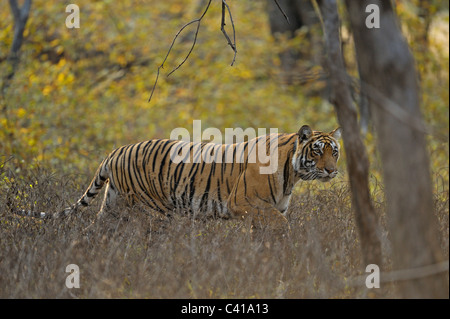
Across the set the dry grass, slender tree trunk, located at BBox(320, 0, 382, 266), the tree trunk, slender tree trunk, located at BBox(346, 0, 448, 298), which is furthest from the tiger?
the tree trunk

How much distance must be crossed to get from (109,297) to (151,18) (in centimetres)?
1353

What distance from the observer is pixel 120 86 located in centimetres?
1531

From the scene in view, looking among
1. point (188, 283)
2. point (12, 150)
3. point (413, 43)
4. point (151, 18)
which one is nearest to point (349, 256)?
point (188, 283)

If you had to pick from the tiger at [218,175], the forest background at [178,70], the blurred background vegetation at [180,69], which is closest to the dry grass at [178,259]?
the tiger at [218,175]

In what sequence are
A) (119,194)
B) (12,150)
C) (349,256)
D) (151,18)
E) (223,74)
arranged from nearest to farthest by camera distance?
1. (349,256)
2. (119,194)
3. (12,150)
4. (223,74)
5. (151,18)

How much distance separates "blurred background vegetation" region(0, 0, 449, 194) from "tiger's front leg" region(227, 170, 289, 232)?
21.2ft

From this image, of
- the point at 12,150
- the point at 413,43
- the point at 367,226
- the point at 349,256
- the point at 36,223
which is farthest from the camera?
the point at 413,43

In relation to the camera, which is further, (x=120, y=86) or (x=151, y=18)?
(x=151, y=18)

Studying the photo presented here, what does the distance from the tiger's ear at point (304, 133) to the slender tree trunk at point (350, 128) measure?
1832mm

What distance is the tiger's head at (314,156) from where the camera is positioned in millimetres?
5590

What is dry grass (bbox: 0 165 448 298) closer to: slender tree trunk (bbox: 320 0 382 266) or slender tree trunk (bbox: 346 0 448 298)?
slender tree trunk (bbox: 320 0 382 266)

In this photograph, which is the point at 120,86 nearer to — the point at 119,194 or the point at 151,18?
the point at 151,18

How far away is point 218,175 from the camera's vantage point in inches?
236

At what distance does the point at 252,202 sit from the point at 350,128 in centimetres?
201
